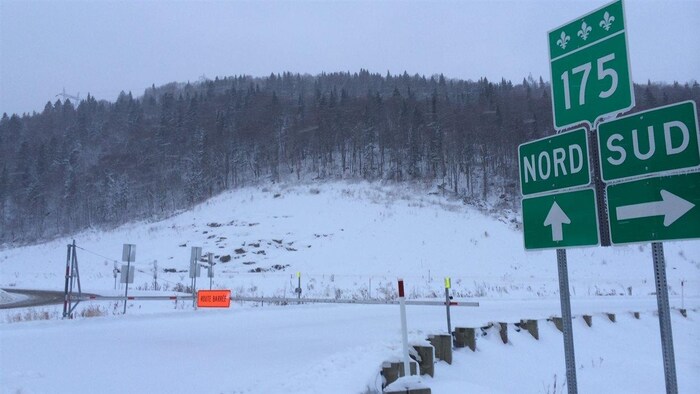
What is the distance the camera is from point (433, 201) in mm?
51188

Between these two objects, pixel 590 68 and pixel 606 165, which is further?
pixel 590 68

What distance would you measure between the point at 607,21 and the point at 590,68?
1.29 ft

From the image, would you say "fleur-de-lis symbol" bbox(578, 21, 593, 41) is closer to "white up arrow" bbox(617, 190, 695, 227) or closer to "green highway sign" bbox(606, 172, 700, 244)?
"green highway sign" bbox(606, 172, 700, 244)

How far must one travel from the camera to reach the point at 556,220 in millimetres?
4230

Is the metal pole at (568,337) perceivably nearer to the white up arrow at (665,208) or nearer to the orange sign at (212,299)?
the white up arrow at (665,208)

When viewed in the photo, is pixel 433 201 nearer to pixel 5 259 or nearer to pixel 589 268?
pixel 589 268

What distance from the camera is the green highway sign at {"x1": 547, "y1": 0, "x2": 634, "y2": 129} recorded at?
3.86 m

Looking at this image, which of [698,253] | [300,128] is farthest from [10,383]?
[300,128]

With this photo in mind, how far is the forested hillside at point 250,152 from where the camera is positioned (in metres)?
66.3

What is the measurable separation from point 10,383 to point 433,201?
46887 millimetres

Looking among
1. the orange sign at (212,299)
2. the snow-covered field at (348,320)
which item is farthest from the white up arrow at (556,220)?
the orange sign at (212,299)

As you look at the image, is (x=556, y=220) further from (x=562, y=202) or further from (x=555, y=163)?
(x=555, y=163)

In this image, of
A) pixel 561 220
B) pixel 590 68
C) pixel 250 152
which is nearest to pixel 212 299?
pixel 561 220

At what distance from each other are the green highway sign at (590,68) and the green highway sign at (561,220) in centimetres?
67
